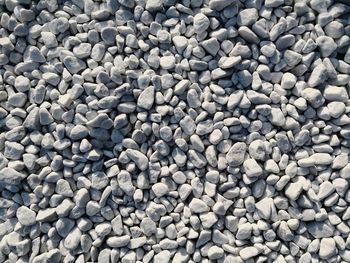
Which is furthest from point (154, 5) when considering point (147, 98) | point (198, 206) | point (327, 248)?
point (327, 248)

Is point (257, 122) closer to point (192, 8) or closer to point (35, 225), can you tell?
point (192, 8)

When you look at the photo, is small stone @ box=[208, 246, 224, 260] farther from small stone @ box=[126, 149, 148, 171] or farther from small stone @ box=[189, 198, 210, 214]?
small stone @ box=[126, 149, 148, 171]

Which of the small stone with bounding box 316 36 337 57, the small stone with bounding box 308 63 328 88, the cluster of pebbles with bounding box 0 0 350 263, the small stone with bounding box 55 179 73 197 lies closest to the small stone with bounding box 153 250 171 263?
the cluster of pebbles with bounding box 0 0 350 263

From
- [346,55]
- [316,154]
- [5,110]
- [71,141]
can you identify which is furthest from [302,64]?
[5,110]

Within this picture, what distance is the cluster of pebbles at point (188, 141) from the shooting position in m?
1.31

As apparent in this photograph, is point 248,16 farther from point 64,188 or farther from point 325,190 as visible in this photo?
point 64,188

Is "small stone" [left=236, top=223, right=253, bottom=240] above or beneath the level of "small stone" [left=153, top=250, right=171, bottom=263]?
above

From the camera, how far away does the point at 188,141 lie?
1348mm

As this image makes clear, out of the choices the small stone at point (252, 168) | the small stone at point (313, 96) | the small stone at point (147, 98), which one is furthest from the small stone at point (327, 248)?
the small stone at point (147, 98)

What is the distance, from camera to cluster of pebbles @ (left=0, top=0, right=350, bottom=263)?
131cm

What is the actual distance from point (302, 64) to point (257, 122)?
0.83ft

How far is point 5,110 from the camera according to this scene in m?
1.40

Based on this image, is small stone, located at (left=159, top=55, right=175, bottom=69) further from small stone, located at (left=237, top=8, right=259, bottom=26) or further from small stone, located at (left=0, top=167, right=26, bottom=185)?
small stone, located at (left=0, top=167, right=26, bottom=185)

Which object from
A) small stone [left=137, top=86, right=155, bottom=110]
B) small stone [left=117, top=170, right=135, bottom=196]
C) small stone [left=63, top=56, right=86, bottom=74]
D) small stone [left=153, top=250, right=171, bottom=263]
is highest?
small stone [left=63, top=56, right=86, bottom=74]
